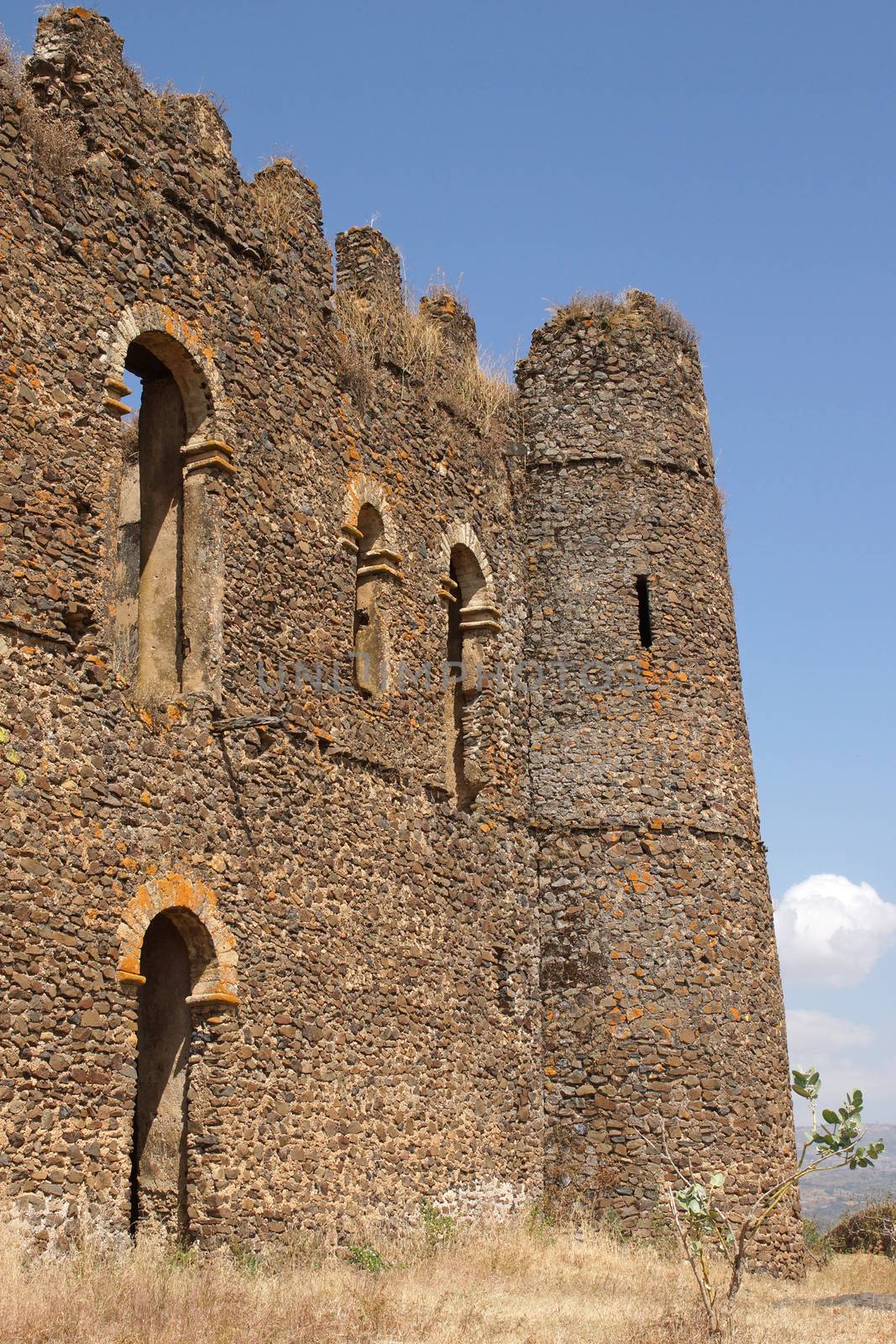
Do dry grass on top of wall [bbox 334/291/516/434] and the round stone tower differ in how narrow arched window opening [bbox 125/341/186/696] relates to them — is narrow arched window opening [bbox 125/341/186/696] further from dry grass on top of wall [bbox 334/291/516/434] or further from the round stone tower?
the round stone tower

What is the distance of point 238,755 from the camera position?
1064 cm

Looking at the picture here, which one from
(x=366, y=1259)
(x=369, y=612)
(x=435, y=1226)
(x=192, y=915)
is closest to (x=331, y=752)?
(x=369, y=612)

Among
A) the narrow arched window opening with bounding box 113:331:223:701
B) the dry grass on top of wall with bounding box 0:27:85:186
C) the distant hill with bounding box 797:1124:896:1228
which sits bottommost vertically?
the distant hill with bounding box 797:1124:896:1228

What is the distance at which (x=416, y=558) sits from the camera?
A: 44.3ft

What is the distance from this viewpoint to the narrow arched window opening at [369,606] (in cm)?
1268

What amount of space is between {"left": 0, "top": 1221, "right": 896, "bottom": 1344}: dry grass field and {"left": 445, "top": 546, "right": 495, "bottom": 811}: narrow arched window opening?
4.09 metres

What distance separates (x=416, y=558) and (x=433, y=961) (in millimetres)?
3626

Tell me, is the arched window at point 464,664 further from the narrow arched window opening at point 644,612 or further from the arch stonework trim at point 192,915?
the arch stonework trim at point 192,915

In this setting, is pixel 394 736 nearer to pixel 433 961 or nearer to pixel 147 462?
pixel 433 961

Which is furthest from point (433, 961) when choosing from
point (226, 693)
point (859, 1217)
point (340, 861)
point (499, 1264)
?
point (859, 1217)

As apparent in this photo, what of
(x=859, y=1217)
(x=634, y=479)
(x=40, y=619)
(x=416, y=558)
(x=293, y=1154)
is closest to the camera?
(x=40, y=619)

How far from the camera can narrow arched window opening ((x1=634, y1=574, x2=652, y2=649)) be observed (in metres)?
14.9

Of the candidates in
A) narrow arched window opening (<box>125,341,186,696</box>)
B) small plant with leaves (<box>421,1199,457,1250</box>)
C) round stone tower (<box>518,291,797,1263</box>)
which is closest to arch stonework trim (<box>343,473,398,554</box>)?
narrow arched window opening (<box>125,341,186,696</box>)

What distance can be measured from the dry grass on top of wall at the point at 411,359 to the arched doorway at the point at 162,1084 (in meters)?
5.29
